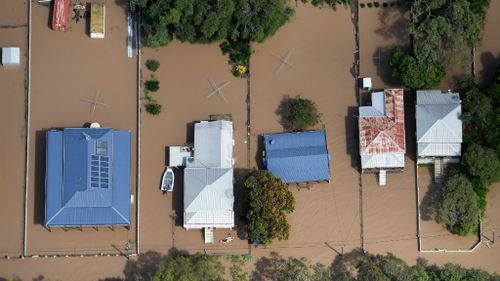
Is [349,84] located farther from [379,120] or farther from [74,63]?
[74,63]

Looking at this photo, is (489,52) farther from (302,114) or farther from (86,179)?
(86,179)

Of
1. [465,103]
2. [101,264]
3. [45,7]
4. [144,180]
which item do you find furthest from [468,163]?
[45,7]

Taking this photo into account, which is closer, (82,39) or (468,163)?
(468,163)

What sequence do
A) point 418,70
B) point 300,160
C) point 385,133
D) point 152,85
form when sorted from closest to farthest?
point 418,70, point 385,133, point 300,160, point 152,85

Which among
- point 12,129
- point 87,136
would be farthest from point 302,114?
point 12,129

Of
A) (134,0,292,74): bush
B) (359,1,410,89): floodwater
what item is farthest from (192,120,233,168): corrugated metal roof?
(359,1,410,89): floodwater

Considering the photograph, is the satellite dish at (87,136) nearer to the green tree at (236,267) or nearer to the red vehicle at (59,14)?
the red vehicle at (59,14)

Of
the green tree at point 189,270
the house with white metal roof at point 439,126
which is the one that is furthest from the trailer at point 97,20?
the house with white metal roof at point 439,126
